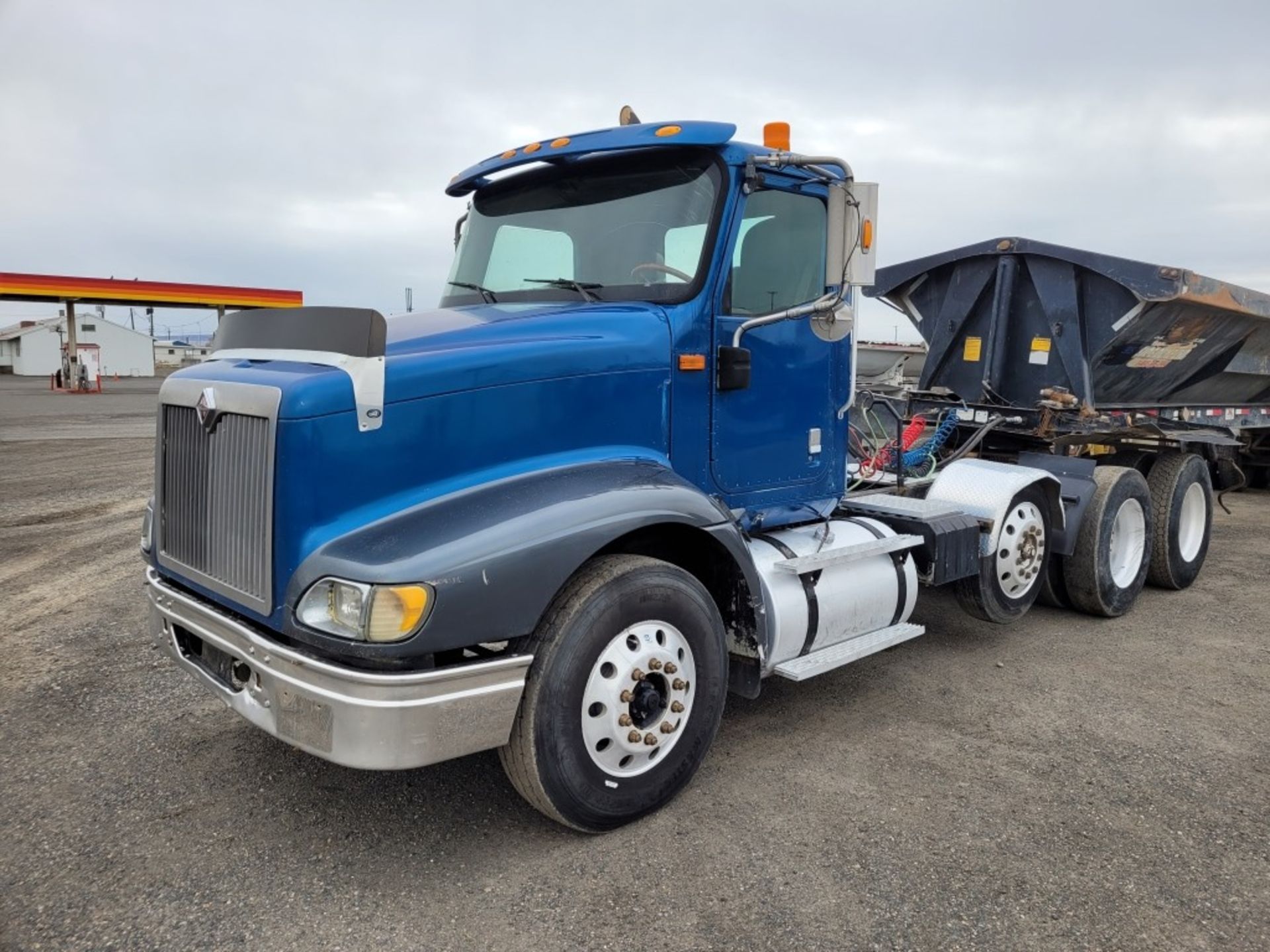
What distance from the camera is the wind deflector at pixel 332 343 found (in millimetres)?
2881

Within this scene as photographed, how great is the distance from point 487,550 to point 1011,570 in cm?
377

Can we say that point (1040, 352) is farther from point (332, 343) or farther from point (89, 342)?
point (89, 342)

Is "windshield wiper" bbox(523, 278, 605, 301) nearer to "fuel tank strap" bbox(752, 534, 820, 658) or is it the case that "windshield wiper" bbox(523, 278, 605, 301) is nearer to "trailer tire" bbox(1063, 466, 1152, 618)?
"fuel tank strap" bbox(752, 534, 820, 658)

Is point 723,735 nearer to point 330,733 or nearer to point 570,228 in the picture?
point 330,733

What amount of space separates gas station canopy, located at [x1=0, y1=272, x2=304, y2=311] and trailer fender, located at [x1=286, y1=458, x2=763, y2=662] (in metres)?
31.5

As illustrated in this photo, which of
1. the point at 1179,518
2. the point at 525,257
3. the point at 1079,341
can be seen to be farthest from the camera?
the point at 1179,518

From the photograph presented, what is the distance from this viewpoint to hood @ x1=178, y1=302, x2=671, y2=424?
2.86m

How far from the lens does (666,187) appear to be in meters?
3.77

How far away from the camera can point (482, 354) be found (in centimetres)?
315

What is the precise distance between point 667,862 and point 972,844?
1.10 metres

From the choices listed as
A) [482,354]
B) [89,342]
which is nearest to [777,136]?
[482,354]

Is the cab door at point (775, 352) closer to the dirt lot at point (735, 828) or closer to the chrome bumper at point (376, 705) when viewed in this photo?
the dirt lot at point (735, 828)

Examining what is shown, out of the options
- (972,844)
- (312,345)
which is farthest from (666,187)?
(972,844)

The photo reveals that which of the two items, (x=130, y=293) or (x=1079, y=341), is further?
(x=130, y=293)
